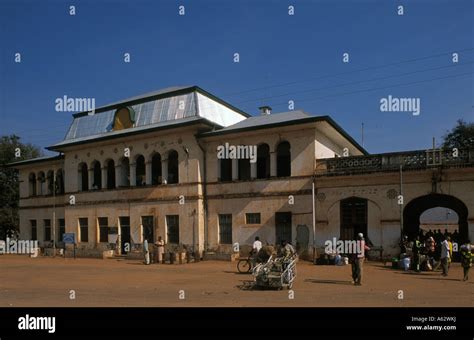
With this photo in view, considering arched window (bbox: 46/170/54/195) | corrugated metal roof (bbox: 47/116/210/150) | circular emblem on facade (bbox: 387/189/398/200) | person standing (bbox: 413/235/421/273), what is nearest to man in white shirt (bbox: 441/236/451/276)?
person standing (bbox: 413/235/421/273)

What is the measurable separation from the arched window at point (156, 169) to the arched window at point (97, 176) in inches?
206

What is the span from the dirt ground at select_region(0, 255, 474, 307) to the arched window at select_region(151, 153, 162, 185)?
901 centimetres

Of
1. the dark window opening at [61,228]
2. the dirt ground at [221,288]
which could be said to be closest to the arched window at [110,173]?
the dark window opening at [61,228]

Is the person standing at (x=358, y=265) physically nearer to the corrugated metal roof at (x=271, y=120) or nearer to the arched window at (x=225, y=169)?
the corrugated metal roof at (x=271, y=120)

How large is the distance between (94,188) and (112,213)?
9.29 feet

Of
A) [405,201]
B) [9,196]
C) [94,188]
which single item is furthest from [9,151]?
[405,201]

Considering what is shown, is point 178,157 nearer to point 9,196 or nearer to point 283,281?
point 283,281

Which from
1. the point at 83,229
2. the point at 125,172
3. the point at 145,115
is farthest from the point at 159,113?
the point at 83,229

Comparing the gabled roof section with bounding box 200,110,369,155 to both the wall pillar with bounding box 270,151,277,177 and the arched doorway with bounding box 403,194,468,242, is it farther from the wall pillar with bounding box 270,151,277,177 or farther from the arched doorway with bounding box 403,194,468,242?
the arched doorway with bounding box 403,194,468,242

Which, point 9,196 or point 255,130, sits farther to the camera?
point 9,196

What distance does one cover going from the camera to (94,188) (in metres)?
32.2

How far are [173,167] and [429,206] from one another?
15386 millimetres

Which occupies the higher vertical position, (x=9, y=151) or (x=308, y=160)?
(x=9, y=151)

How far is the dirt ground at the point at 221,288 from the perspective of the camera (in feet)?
39.3
